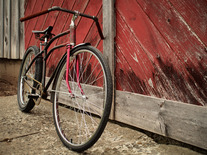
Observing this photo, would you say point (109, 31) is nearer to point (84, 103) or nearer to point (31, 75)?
point (84, 103)

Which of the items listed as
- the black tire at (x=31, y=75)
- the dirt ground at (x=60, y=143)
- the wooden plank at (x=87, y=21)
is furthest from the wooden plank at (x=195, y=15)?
the black tire at (x=31, y=75)

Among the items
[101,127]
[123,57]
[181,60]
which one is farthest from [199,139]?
[123,57]

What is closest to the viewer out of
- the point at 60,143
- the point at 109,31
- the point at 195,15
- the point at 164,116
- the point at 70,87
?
the point at 195,15

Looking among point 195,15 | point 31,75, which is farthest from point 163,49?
point 31,75

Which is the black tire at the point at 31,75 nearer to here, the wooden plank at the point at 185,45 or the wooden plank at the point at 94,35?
the wooden plank at the point at 94,35

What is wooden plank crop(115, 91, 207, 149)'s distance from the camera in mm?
1514

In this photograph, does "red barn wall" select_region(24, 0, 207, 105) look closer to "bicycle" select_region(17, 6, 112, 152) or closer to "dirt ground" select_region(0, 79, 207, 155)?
"bicycle" select_region(17, 6, 112, 152)

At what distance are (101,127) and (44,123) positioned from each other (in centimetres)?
113

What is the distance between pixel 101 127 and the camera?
1440 millimetres

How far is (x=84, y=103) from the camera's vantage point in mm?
2346

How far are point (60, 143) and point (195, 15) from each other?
153 cm

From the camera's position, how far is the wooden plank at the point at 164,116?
1.51 metres

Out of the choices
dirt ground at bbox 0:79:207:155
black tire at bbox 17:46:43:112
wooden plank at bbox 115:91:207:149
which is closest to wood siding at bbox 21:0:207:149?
wooden plank at bbox 115:91:207:149

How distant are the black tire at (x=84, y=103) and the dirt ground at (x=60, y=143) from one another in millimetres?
126
